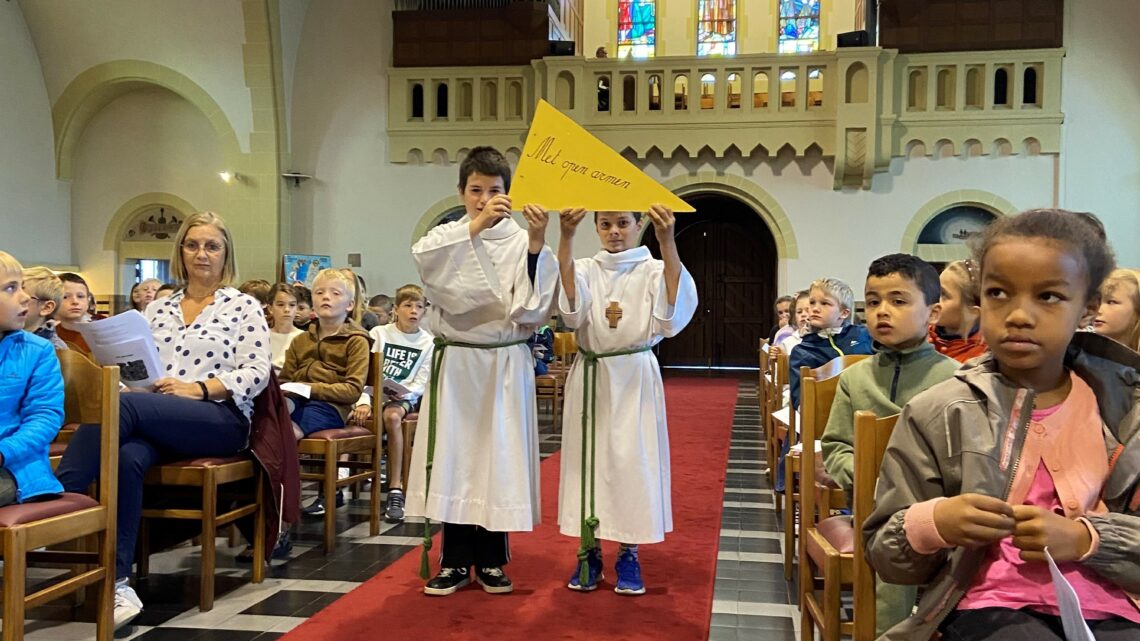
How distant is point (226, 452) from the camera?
10.8 ft

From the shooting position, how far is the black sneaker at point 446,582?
3.27 meters

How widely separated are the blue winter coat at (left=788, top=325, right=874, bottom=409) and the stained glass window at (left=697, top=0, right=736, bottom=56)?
1205cm

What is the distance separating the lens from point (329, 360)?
4402 mm

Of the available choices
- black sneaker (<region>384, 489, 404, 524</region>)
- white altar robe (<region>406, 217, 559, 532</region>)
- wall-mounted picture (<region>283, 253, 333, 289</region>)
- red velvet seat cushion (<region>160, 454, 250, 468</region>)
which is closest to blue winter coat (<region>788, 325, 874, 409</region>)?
white altar robe (<region>406, 217, 559, 532</region>)

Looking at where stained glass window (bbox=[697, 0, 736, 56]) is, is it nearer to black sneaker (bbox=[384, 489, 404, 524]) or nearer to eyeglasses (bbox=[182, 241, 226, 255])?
black sneaker (bbox=[384, 489, 404, 524])

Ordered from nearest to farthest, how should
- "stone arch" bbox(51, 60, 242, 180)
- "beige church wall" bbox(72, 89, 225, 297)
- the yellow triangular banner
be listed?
the yellow triangular banner < "stone arch" bbox(51, 60, 242, 180) < "beige church wall" bbox(72, 89, 225, 297)

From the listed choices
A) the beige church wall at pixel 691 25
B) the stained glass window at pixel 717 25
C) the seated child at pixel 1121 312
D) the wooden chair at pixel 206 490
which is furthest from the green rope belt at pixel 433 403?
the stained glass window at pixel 717 25

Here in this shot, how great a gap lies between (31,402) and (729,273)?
13496 mm

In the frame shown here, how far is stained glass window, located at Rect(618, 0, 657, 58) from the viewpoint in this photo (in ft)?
51.3

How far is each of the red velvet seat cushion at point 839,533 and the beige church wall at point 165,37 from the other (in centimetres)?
1180

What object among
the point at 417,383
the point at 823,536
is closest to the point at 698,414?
the point at 417,383

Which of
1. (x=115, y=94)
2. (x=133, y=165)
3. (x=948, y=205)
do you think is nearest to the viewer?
(x=948, y=205)

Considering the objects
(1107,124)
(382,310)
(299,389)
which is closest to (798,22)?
(1107,124)

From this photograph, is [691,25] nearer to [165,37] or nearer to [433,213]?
[433,213]
